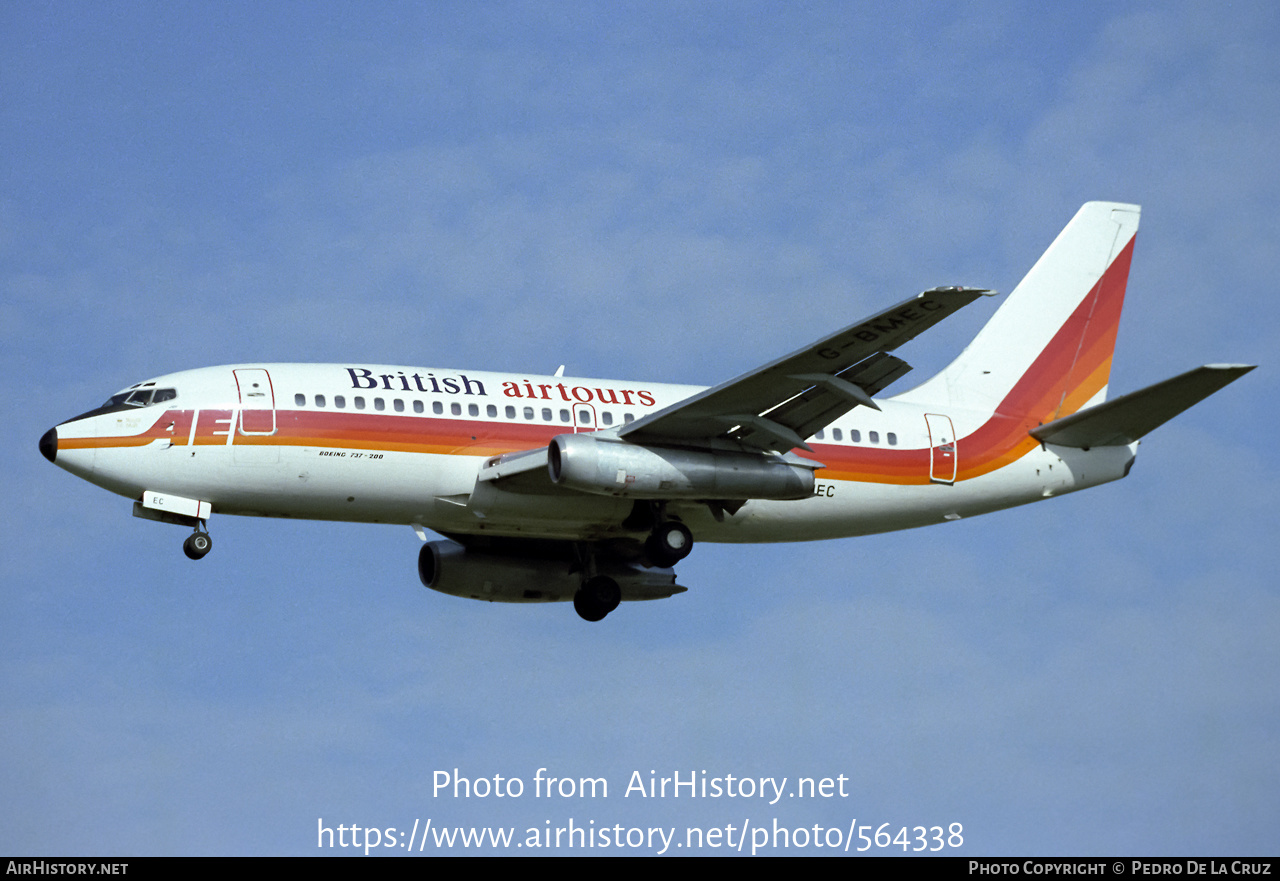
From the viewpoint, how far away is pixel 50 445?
34.7 meters

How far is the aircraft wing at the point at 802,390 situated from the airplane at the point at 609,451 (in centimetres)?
5

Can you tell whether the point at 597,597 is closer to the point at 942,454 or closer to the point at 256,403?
the point at 942,454

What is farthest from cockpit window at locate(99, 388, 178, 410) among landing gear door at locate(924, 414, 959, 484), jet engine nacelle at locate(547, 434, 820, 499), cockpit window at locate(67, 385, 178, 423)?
landing gear door at locate(924, 414, 959, 484)

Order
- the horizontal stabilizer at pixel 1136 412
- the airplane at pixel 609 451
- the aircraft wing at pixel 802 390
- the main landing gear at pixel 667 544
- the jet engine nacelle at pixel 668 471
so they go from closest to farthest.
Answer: the aircraft wing at pixel 802 390
the jet engine nacelle at pixel 668 471
the airplane at pixel 609 451
the horizontal stabilizer at pixel 1136 412
the main landing gear at pixel 667 544

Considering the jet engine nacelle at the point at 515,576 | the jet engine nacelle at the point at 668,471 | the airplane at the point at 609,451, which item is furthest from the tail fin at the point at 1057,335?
the jet engine nacelle at the point at 515,576

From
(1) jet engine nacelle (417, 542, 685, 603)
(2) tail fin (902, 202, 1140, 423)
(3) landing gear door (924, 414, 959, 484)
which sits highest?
(2) tail fin (902, 202, 1140, 423)

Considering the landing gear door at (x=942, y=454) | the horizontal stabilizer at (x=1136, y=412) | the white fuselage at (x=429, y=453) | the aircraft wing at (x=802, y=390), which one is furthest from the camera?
the landing gear door at (x=942, y=454)

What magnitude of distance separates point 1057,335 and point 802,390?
1123cm

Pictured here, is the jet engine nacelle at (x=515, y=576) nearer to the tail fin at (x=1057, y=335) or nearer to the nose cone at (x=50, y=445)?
the tail fin at (x=1057, y=335)

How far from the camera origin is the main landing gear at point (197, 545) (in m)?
35.2

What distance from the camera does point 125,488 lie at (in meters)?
34.8

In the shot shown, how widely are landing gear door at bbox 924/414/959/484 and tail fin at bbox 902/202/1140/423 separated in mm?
1225

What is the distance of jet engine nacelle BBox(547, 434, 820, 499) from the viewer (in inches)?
1355

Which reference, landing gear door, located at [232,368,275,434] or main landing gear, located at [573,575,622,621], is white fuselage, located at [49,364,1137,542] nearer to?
landing gear door, located at [232,368,275,434]
